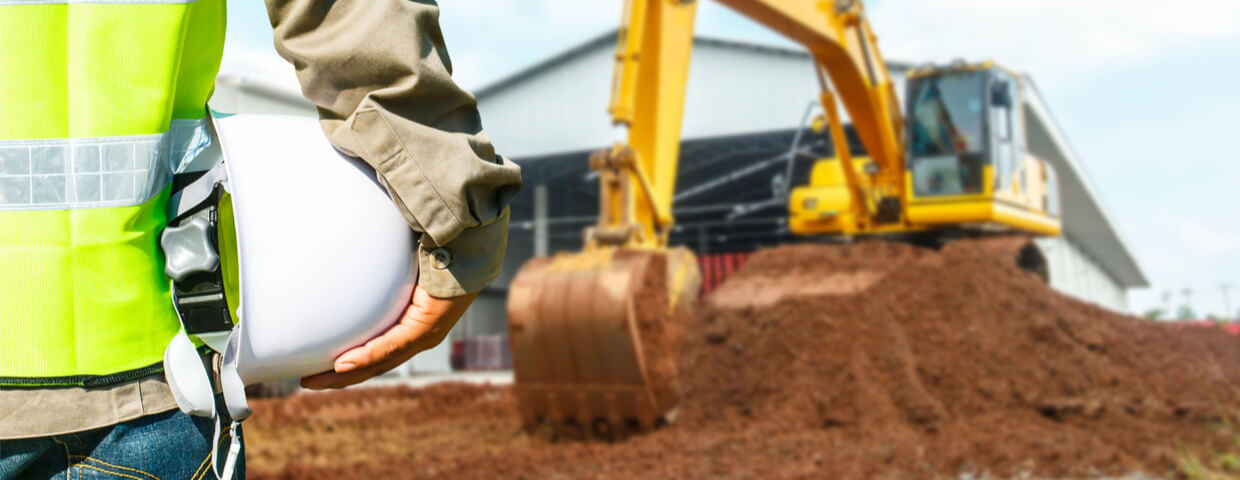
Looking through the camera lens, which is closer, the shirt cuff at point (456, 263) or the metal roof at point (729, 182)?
the shirt cuff at point (456, 263)

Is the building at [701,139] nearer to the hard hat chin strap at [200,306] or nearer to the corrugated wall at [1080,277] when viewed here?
the corrugated wall at [1080,277]

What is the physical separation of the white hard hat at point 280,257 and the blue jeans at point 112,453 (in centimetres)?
5

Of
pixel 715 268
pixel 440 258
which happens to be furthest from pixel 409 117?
pixel 715 268

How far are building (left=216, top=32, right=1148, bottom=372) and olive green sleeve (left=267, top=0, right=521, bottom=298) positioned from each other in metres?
14.0

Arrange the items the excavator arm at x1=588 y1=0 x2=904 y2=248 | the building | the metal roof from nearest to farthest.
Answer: the excavator arm at x1=588 y1=0 x2=904 y2=248 → the building → the metal roof

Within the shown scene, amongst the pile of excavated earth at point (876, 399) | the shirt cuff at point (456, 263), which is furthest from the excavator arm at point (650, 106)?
the shirt cuff at point (456, 263)

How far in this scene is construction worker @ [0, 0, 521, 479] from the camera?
107cm

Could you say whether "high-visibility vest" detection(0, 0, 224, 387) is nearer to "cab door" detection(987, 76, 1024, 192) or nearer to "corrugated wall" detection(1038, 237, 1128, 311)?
"cab door" detection(987, 76, 1024, 192)

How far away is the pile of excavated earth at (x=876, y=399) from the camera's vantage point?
4.79 meters

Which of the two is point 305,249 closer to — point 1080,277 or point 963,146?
point 963,146

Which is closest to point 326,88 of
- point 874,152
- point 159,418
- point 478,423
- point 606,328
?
point 159,418

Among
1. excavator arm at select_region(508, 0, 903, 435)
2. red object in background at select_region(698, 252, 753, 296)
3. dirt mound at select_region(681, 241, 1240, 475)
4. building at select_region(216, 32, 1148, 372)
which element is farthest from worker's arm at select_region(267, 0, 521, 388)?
red object in background at select_region(698, 252, 753, 296)

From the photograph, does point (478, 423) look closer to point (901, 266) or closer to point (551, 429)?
point (551, 429)

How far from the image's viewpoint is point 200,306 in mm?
1143
